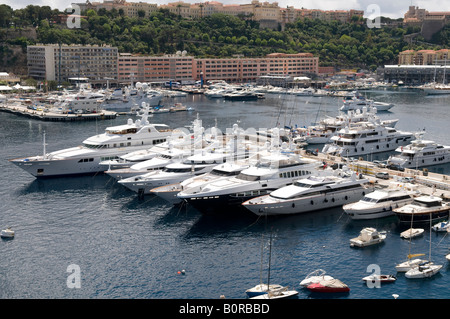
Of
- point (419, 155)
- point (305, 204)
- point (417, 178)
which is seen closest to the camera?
point (305, 204)

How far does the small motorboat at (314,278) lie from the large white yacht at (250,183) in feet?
41.9

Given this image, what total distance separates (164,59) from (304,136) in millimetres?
102982

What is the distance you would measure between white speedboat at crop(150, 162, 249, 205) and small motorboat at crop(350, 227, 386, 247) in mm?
13163

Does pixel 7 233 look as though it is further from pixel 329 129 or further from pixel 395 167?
pixel 329 129

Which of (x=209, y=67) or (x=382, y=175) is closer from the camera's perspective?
(x=382, y=175)

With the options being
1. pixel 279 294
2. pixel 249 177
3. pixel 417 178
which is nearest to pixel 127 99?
pixel 249 177

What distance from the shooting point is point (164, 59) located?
171375mm

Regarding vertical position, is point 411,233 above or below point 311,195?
below

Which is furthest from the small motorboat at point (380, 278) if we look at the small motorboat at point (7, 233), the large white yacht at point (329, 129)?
the large white yacht at point (329, 129)

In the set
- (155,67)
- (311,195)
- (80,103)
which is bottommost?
(311,195)

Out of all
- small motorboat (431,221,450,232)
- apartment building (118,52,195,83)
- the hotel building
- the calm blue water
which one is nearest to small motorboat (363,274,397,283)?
the calm blue water

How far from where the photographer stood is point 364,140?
224 feet

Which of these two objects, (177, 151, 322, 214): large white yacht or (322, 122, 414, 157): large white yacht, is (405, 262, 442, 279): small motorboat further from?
(322, 122, 414, 157): large white yacht

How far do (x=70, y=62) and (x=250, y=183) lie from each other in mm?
118388
